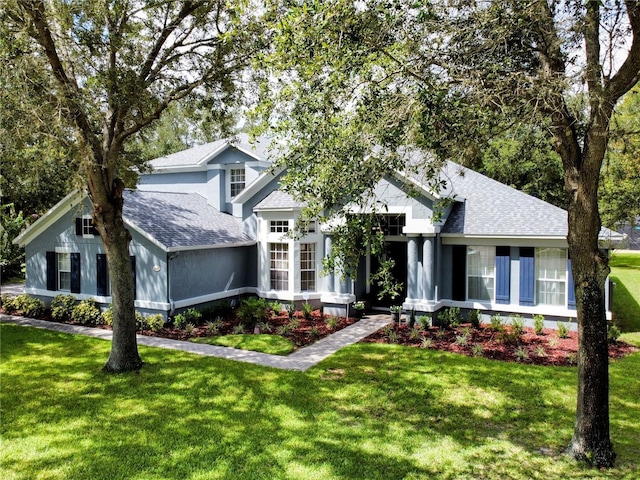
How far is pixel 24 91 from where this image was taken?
352 inches

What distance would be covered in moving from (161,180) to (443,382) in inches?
721

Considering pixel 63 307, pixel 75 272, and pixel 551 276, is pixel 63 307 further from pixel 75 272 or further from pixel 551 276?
pixel 551 276

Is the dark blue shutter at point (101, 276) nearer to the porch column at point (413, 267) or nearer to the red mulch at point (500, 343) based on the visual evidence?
the red mulch at point (500, 343)

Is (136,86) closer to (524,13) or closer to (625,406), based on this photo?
(524,13)

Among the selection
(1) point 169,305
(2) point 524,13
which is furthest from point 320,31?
(1) point 169,305

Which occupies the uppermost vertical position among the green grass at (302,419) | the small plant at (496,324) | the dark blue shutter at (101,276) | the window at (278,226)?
the window at (278,226)

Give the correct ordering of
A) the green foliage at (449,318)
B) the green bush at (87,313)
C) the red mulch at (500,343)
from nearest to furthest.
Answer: the red mulch at (500,343), the green foliage at (449,318), the green bush at (87,313)

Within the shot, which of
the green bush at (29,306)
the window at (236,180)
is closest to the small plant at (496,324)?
the window at (236,180)

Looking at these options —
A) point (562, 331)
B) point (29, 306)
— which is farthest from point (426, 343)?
point (29, 306)

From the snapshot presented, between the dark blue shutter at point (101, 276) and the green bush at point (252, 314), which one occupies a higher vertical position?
the dark blue shutter at point (101, 276)

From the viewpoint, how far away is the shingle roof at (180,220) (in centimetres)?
1561

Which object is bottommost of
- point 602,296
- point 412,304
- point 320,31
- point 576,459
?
point 576,459

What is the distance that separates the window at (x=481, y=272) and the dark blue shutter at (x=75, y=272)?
14.3m

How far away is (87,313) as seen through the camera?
622 inches
